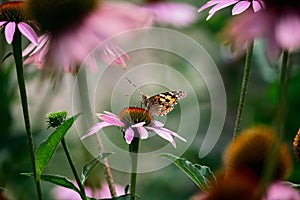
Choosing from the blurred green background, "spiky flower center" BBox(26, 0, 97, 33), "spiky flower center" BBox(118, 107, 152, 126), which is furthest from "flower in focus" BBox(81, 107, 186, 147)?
the blurred green background

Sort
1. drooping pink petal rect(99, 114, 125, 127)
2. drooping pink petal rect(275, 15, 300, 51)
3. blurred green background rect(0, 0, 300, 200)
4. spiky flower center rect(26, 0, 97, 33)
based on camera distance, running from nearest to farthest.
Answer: drooping pink petal rect(275, 15, 300, 51)
spiky flower center rect(26, 0, 97, 33)
drooping pink petal rect(99, 114, 125, 127)
blurred green background rect(0, 0, 300, 200)

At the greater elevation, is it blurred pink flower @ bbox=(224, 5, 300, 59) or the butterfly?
blurred pink flower @ bbox=(224, 5, 300, 59)

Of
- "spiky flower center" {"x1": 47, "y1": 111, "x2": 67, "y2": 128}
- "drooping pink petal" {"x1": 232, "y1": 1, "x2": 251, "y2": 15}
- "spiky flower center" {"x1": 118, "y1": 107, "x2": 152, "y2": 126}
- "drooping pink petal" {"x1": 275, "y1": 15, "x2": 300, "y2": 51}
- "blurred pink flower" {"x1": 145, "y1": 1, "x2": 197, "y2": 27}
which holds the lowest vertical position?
"spiky flower center" {"x1": 118, "y1": 107, "x2": 152, "y2": 126}

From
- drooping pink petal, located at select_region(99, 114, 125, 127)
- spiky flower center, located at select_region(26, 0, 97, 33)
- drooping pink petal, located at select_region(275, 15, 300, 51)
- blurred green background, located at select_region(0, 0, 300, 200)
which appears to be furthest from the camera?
blurred green background, located at select_region(0, 0, 300, 200)

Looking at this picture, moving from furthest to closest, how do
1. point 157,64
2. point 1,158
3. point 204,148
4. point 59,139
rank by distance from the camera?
point 157,64 < point 204,148 < point 1,158 < point 59,139

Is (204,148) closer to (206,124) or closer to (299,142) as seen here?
(206,124)

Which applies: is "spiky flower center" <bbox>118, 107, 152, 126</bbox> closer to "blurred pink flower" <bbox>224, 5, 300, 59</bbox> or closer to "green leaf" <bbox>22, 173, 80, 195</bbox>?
"green leaf" <bbox>22, 173, 80, 195</bbox>

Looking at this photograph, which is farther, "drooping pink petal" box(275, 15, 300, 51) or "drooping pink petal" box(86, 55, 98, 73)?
"drooping pink petal" box(86, 55, 98, 73)

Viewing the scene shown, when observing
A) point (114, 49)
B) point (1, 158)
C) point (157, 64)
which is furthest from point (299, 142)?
point (157, 64)
